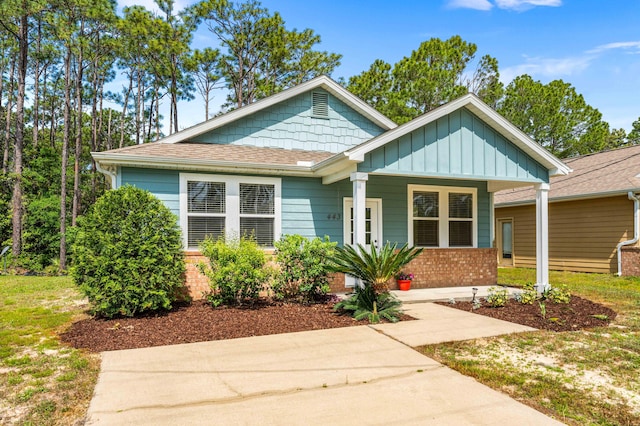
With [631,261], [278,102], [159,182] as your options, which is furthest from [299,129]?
[631,261]

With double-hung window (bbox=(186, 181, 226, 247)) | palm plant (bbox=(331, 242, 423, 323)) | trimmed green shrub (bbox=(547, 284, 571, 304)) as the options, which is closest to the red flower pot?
palm plant (bbox=(331, 242, 423, 323))

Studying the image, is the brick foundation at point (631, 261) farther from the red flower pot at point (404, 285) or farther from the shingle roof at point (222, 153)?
the shingle roof at point (222, 153)

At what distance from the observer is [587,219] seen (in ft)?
43.4

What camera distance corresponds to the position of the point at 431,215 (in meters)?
10.1

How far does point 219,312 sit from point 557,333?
5.07 metres

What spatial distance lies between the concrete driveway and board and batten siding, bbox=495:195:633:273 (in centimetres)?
1007

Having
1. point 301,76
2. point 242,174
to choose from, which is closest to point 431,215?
point 242,174

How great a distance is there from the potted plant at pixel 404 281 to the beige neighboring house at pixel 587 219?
7.40 metres

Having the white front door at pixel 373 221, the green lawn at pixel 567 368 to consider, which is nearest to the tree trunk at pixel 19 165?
the white front door at pixel 373 221

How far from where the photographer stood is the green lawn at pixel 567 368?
321 centimetres

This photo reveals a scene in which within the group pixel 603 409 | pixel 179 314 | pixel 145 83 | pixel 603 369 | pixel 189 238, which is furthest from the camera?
pixel 145 83

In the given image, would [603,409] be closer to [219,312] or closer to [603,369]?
[603,369]

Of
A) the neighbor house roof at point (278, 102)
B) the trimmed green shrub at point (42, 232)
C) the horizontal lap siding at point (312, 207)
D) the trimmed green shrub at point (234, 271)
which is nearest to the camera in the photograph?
the trimmed green shrub at point (234, 271)

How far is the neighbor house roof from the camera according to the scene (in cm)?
941
